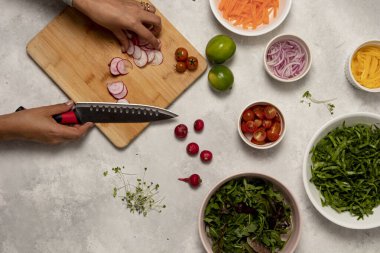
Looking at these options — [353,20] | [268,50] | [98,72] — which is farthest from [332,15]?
[98,72]

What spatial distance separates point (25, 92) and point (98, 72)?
0.35 m

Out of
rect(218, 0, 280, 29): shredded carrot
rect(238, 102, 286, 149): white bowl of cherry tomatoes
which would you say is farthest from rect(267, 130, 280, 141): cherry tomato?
rect(218, 0, 280, 29): shredded carrot

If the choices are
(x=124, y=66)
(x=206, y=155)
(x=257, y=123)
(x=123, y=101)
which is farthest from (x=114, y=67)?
(x=257, y=123)

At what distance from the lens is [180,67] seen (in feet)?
6.23

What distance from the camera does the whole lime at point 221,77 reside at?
6.14 ft

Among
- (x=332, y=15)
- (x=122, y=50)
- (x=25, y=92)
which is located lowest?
(x=25, y=92)

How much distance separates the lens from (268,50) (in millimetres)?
1940

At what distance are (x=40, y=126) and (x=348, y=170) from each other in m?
1.24

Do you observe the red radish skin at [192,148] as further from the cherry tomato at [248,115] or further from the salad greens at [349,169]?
the salad greens at [349,169]

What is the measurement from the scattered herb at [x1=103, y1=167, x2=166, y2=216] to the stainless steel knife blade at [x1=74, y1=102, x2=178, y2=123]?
10.1 inches

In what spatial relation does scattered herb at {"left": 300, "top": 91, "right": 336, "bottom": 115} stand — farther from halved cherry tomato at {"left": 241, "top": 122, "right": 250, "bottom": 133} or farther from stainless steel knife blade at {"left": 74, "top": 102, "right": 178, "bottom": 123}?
stainless steel knife blade at {"left": 74, "top": 102, "right": 178, "bottom": 123}

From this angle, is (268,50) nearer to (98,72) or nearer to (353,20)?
(353,20)

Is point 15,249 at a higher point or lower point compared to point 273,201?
lower

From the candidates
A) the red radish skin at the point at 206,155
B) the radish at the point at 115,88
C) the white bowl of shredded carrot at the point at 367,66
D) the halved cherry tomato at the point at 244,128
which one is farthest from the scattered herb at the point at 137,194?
the white bowl of shredded carrot at the point at 367,66
